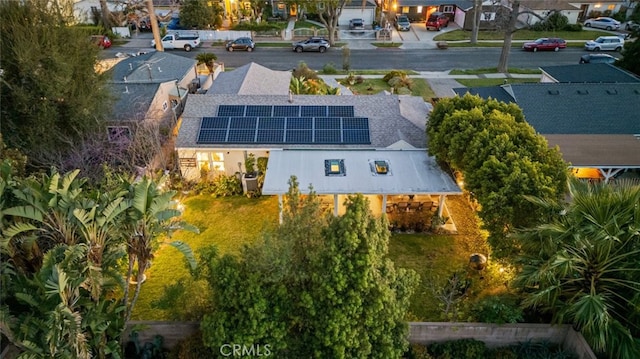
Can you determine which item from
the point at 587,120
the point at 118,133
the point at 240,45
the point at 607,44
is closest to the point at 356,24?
the point at 240,45

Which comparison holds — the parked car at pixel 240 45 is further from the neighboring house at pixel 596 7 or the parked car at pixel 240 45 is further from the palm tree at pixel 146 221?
the neighboring house at pixel 596 7

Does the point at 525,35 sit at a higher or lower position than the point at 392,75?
higher

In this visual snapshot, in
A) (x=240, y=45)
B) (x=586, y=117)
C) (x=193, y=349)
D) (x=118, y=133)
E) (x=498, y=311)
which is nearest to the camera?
(x=193, y=349)

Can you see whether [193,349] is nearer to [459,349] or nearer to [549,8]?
[459,349]

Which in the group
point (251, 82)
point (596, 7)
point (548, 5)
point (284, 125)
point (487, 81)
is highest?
point (548, 5)

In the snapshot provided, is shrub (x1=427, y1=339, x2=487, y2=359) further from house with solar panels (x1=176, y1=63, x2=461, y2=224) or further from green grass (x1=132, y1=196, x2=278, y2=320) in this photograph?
green grass (x1=132, y1=196, x2=278, y2=320)

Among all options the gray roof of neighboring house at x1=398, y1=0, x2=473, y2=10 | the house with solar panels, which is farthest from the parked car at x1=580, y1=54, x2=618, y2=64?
the house with solar panels
